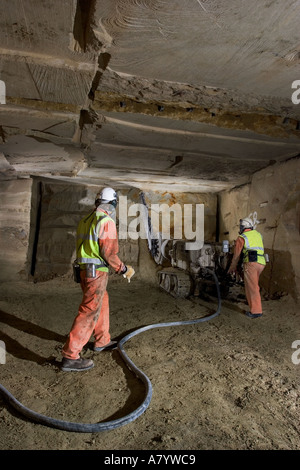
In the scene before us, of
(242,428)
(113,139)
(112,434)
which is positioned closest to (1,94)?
(113,139)

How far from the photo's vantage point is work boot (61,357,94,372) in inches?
106

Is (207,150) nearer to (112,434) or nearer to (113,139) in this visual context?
(113,139)

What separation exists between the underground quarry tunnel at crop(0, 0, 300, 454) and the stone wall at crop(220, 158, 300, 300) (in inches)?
1.3

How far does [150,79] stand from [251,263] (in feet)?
10.4

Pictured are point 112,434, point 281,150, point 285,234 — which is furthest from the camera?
point 285,234

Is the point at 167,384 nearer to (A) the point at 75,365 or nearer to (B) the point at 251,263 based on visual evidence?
(A) the point at 75,365

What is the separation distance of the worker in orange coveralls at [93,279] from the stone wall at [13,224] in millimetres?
3947

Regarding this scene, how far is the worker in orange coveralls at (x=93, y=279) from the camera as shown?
2.77 meters

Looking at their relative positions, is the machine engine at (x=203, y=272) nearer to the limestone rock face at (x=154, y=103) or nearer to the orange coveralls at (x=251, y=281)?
the orange coveralls at (x=251, y=281)

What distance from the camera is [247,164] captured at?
5336 mm

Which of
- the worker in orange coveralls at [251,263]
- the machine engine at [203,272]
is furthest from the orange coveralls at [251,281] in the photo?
the machine engine at [203,272]

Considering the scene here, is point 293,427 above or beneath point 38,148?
beneath

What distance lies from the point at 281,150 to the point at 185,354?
3.39 meters

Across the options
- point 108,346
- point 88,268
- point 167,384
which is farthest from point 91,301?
point 167,384
